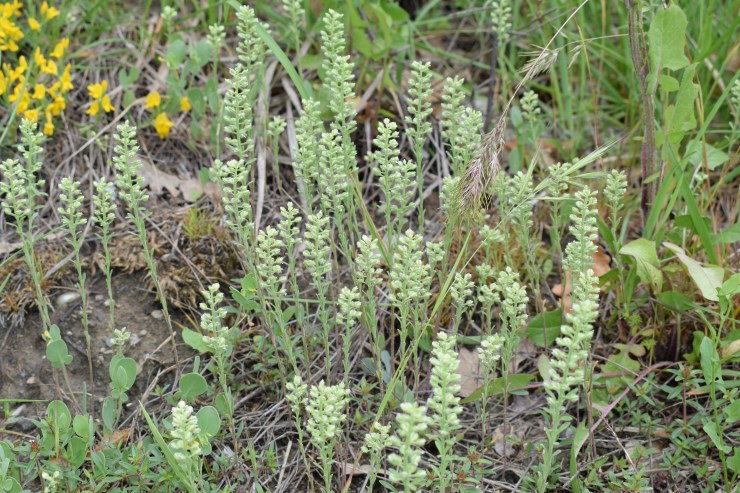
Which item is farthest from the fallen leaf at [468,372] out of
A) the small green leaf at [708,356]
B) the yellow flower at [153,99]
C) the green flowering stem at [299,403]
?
the yellow flower at [153,99]

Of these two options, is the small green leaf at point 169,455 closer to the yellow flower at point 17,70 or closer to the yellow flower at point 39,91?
the yellow flower at point 39,91

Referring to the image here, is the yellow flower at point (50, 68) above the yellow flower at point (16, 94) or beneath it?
above

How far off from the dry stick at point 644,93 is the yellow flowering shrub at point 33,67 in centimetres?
257

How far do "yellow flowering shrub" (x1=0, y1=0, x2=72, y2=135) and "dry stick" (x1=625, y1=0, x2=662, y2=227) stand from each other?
2.57 m

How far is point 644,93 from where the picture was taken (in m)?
3.21

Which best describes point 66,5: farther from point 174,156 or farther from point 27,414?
point 27,414

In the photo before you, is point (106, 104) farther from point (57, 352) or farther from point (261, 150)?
point (57, 352)

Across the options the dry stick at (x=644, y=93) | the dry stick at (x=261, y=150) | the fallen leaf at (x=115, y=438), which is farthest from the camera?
the dry stick at (x=261, y=150)

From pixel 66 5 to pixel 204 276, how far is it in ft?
6.02

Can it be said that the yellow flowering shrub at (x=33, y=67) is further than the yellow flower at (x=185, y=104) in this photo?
No

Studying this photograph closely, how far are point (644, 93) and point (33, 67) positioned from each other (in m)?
2.86

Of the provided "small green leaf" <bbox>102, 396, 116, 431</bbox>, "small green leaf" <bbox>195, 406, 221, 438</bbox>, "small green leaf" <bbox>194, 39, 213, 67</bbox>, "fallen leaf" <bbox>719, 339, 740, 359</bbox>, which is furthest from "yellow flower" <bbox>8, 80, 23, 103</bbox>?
"fallen leaf" <bbox>719, 339, 740, 359</bbox>

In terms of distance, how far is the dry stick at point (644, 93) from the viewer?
311 cm

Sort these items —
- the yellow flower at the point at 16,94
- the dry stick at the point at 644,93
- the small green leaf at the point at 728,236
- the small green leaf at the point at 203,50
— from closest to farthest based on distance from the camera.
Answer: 1. the dry stick at the point at 644,93
2. the small green leaf at the point at 728,236
3. the yellow flower at the point at 16,94
4. the small green leaf at the point at 203,50
